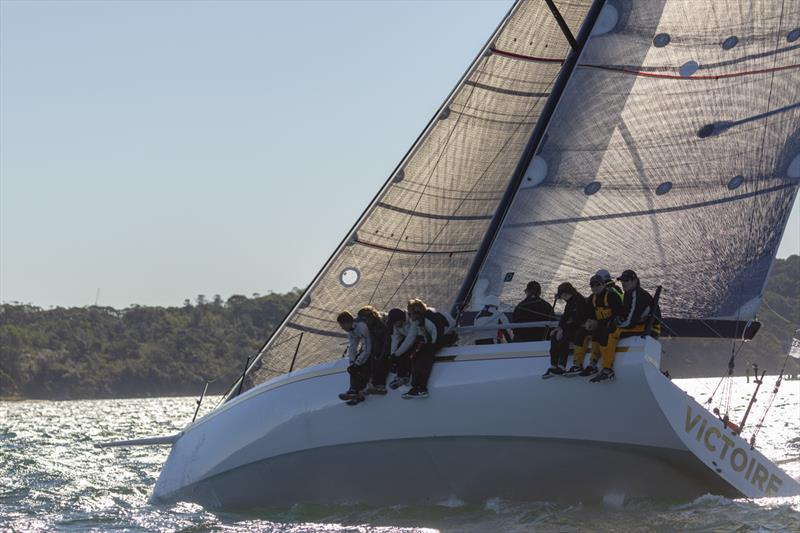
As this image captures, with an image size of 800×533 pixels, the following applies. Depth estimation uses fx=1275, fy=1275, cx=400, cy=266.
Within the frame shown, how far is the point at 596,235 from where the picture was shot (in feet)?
35.2

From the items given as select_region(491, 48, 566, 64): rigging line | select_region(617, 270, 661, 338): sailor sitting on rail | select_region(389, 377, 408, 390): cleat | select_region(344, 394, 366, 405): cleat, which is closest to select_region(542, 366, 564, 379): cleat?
select_region(617, 270, 661, 338): sailor sitting on rail

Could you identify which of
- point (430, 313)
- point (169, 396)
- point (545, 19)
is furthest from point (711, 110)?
point (169, 396)

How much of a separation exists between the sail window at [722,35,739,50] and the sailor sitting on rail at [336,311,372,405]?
4.12m

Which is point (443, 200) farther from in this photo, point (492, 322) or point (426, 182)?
point (492, 322)

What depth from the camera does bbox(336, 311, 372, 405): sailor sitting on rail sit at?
369 inches

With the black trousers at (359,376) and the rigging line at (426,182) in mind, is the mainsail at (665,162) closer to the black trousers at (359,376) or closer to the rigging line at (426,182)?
the rigging line at (426,182)

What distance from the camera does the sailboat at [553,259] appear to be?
8.67m

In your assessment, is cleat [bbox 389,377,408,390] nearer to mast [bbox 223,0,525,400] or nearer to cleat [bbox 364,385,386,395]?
cleat [bbox 364,385,386,395]

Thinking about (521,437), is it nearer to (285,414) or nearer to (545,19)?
(285,414)

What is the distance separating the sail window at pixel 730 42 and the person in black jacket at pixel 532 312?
2.97m

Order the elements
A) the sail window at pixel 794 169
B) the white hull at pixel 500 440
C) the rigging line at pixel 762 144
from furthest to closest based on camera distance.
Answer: the sail window at pixel 794 169
the rigging line at pixel 762 144
the white hull at pixel 500 440

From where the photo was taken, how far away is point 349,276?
12258mm

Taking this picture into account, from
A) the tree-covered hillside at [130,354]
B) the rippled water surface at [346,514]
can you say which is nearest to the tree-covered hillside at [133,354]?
the tree-covered hillside at [130,354]

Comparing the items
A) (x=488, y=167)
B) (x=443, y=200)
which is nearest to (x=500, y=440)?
(x=443, y=200)
